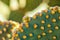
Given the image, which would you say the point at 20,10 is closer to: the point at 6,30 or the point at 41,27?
the point at 6,30

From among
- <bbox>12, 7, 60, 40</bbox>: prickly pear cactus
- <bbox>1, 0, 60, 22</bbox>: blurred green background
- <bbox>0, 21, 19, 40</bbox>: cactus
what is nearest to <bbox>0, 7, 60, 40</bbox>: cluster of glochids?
<bbox>12, 7, 60, 40</bbox>: prickly pear cactus

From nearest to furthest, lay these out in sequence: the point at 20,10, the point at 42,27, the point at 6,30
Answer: the point at 42,27, the point at 6,30, the point at 20,10

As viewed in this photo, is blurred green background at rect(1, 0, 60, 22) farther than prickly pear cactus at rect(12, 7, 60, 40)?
Yes

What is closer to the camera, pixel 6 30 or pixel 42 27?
pixel 42 27

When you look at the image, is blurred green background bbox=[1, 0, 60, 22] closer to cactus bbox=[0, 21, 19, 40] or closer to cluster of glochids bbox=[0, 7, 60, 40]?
cactus bbox=[0, 21, 19, 40]

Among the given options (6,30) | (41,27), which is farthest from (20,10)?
(41,27)

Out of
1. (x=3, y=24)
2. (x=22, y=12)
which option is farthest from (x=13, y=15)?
(x=3, y=24)

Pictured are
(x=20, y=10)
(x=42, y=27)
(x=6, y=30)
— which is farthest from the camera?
(x=20, y=10)

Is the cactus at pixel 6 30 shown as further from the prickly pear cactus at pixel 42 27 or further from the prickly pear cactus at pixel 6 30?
the prickly pear cactus at pixel 42 27

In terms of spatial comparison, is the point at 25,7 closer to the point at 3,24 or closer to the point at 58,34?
the point at 3,24

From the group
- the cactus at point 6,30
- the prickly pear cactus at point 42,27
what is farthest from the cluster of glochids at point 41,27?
the cactus at point 6,30
